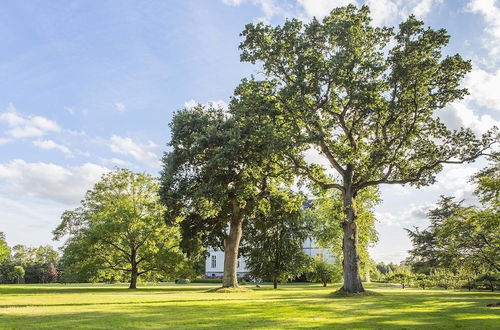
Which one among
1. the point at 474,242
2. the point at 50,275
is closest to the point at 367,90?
the point at 474,242

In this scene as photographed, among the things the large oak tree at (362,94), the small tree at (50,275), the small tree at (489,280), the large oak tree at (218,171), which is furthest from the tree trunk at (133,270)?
the small tree at (50,275)

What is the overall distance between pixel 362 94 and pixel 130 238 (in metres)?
24.6

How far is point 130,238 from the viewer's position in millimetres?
38125

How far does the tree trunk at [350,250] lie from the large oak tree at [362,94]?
0.06 meters

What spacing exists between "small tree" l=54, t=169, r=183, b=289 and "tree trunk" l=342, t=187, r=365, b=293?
52.7 ft

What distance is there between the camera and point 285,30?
26.3m

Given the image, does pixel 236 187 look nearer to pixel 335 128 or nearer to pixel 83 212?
pixel 335 128

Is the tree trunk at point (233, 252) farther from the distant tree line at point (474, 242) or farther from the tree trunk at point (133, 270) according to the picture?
the distant tree line at point (474, 242)

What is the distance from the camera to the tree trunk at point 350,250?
84.8 feet

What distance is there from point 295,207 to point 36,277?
214 feet

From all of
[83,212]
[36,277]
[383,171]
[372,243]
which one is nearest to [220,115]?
[383,171]

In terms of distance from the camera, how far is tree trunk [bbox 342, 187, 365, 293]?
2584cm

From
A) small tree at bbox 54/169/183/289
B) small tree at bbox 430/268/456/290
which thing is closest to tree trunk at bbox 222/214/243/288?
small tree at bbox 54/169/183/289

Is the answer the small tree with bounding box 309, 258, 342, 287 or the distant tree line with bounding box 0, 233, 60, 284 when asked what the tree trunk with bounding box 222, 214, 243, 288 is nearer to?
the small tree with bounding box 309, 258, 342, 287
